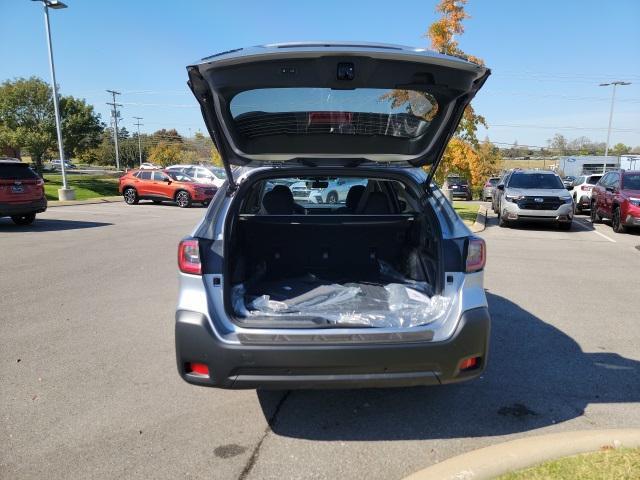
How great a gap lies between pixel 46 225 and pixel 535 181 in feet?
45.9

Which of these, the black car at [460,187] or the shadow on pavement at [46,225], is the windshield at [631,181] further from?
the black car at [460,187]

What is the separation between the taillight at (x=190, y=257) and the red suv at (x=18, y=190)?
37.1 ft

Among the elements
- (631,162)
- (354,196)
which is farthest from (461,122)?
(631,162)

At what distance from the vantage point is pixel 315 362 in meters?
2.69

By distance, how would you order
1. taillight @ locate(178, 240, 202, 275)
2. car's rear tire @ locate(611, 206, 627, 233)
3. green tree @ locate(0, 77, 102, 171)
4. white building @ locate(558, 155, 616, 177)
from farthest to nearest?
white building @ locate(558, 155, 616, 177) → green tree @ locate(0, 77, 102, 171) → car's rear tire @ locate(611, 206, 627, 233) → taillight @ locate(178, 240, 202, 275)

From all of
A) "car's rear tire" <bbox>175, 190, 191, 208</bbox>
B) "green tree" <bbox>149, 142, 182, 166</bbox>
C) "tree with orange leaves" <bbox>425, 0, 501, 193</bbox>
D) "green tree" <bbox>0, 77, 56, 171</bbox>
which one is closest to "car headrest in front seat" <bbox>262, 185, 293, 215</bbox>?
"tree with orange leaves" <bbox>425, 0, 501, 193</bbox>

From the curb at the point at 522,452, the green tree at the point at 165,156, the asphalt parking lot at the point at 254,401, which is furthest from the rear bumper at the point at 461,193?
the green tree at the point at 165,156

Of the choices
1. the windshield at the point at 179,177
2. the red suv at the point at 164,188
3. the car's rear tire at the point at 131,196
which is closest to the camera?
the red suv at the point at 164,188

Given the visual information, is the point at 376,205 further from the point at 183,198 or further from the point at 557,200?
the point at 183,198

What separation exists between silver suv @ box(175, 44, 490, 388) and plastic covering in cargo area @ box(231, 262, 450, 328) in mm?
15

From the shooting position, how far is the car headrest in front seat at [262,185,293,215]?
4.65 meters

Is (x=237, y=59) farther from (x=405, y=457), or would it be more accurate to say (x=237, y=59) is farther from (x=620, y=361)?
(x=620, y=361)

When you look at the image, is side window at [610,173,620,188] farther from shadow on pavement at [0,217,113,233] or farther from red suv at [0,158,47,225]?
red suv at [0,158,47,225]

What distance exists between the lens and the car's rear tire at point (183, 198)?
20.6 m
